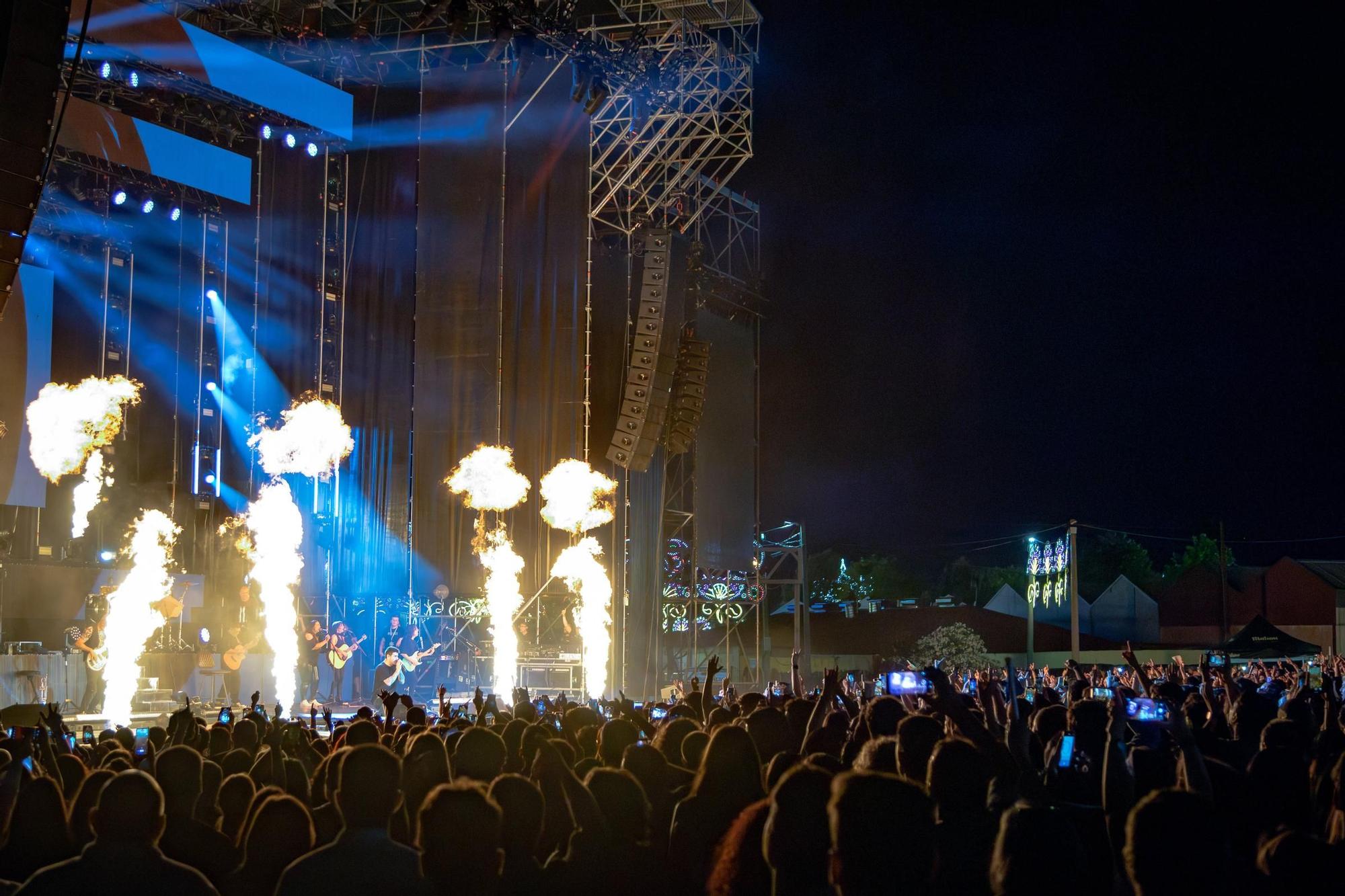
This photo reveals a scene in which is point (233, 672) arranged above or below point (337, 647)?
below

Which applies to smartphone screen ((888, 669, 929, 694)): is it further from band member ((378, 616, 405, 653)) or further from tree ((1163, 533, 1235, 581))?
tree ((1163, 533, 1235, 581))

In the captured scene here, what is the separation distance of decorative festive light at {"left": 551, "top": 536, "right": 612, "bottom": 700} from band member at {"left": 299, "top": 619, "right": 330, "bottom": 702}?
14.5 ft

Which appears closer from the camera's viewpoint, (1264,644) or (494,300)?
(1264,644)

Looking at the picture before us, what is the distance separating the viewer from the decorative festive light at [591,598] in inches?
893

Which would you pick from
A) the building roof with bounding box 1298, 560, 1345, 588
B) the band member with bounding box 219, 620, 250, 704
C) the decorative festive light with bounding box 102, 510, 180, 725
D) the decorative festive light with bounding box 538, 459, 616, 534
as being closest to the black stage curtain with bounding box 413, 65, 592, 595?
the decorative festive light with bounding box 538, 459, 616, 534

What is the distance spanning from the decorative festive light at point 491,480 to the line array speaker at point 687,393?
3252 mm

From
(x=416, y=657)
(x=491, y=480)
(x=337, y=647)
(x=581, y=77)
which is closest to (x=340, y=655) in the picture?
(x=337, y=647)

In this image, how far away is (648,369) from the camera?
2312cm

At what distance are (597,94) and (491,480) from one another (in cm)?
752

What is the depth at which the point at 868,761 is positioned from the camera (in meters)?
4.33

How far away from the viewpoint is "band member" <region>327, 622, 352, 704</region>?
2103cm

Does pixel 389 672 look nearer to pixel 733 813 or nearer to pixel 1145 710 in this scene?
pixel 1145 710

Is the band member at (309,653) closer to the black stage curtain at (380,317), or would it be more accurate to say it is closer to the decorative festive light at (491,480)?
the black stage curtain at (380,317)

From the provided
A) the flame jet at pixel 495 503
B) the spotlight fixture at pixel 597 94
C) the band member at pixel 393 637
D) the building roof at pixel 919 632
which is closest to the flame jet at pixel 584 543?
the flame jet at pixel 495 503
